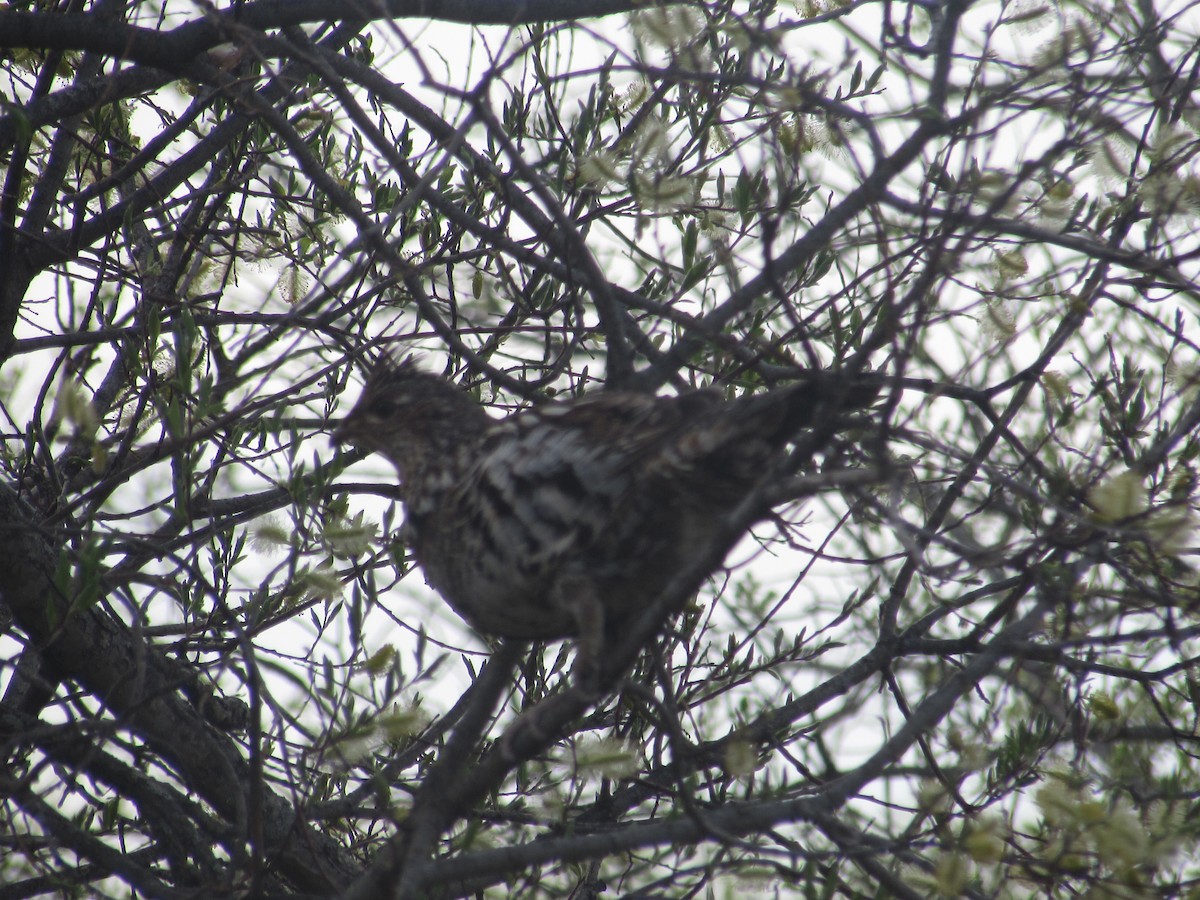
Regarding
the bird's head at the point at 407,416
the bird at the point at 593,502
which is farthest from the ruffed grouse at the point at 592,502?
the bird's head at the point at 407,416

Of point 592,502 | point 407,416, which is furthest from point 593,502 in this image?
point 407,416

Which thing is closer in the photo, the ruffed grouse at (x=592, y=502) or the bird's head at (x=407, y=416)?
the ruffed grouse at (x=592, y=502)

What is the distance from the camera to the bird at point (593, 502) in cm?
386

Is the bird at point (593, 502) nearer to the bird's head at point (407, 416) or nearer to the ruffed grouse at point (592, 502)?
the ruffed grouse at point (592, 502)

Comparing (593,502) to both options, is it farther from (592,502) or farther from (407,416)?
(407,416)

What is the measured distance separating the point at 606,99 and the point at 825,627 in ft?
9.06

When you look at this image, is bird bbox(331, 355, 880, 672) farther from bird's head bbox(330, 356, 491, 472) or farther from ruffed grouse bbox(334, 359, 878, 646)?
bird's head bbox(330, 356, 491, 472)

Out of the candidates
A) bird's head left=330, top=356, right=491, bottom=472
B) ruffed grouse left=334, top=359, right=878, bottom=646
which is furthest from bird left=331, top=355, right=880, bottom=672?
bird's head left=330, top=356, right=491, bottom=472

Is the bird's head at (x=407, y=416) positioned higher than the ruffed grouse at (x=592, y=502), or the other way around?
the bird's head at (x=407, y=416)

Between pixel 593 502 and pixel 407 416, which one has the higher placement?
pixel 407 416

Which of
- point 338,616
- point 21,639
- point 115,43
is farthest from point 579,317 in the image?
point 21,639

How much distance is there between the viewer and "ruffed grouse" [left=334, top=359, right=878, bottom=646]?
12.7ft

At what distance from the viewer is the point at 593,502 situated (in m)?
4.20

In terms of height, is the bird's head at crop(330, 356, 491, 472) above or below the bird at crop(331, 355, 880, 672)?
above
